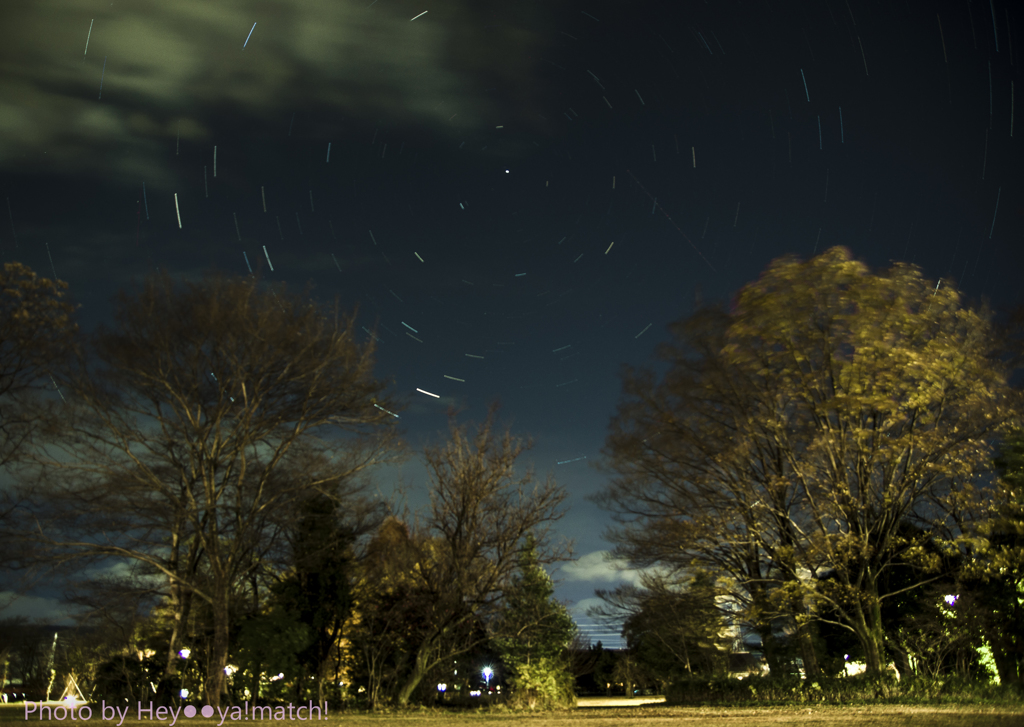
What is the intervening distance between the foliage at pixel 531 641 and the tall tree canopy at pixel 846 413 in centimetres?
555

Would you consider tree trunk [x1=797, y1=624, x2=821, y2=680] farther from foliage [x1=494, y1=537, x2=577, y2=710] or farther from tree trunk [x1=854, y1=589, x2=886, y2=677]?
foliage [x1=494, y1=537, x2=577, y2=710]

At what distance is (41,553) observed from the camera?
51.3ft

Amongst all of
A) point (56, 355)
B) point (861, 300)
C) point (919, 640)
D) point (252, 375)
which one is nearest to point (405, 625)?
point (252, 375)

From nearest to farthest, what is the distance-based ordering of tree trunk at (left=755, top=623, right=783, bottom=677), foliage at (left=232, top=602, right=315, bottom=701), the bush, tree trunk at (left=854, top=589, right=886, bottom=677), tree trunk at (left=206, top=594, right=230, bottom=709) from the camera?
the bush, tree trunk at (left=206, top=594, right=230, bottom=709), tree trunk at (left=854, top=589, right=886, bottom=677), foliage at (left=232, top=602, right=315, bottom=701), tree trunk at (left=755, top=623, right=783, bottom=677)

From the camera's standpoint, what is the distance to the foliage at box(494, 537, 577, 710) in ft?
68.1

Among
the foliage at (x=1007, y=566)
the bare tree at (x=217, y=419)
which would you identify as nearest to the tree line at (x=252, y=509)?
the bare tree at (x=217, y=419)

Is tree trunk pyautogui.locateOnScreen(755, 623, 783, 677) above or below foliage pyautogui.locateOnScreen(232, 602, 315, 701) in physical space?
below

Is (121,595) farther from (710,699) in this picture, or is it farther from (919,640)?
(919,640)

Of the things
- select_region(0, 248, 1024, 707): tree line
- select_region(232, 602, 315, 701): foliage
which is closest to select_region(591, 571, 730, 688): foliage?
select_region(0, 248, 1024, 707): tree line

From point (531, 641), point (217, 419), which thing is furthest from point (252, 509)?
point (531, 641)

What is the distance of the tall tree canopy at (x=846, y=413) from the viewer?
15492 millimetres

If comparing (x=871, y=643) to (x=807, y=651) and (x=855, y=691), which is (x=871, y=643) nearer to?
(x=855, y=691)

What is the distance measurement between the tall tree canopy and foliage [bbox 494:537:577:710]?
5545 millimetres

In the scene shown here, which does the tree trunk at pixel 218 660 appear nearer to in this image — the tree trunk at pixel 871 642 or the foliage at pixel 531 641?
the foliage at pixel 531 641
